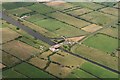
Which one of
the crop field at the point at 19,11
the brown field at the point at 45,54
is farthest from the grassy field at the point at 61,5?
the brown field at the point at 45,54

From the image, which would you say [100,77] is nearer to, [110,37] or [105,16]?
[110,37]

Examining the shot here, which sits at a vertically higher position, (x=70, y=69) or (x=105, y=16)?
(x=105, y=16)

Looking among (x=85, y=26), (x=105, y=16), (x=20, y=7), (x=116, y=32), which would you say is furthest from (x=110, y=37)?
(x=20, y=7)

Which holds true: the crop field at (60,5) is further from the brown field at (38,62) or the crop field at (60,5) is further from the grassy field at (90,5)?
the brown field at (38,62)

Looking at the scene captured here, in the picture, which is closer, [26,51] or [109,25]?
[26,51]

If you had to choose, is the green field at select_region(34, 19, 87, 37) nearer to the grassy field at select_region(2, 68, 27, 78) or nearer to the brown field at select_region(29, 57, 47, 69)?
the brown field at select_region(29, 57, 47, 69)

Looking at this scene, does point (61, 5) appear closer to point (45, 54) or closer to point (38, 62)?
point (45, 54)

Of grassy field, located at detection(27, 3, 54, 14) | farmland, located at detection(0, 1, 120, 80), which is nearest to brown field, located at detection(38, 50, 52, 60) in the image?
farmland, located at detection(0, 1, 120, 80)
